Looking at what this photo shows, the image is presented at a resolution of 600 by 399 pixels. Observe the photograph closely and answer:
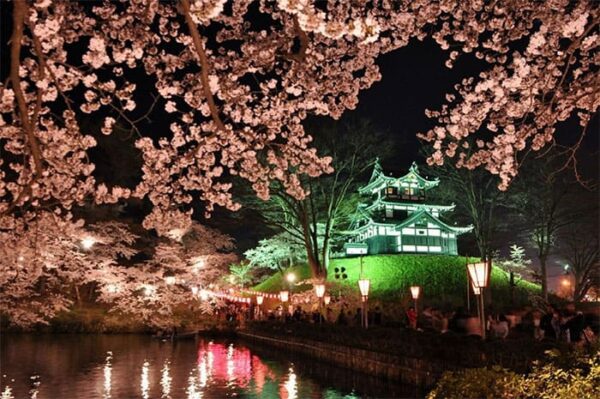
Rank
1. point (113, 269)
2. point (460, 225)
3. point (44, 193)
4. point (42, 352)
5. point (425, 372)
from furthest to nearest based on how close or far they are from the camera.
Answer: point (460, 225)
point (113, 269)
point (42, 352)
point (425, 372)
point (44, 193)

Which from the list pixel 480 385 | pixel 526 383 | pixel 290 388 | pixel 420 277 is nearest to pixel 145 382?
pixel 290 388

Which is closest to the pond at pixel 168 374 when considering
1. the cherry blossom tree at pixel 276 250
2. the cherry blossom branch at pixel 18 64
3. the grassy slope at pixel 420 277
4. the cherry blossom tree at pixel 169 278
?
the cherry blossom tree at pixel 169 278

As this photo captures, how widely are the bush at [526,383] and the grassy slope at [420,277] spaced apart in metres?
28.3

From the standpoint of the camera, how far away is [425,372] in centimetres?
1331

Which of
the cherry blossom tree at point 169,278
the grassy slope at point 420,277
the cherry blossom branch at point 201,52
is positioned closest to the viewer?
the cherry blossom branch at point 201,52

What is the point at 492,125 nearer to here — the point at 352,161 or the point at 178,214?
the point at 178,214

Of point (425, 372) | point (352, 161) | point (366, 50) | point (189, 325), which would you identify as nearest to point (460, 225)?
point (352, 161)

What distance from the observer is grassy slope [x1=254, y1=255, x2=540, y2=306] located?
36281 millimetres

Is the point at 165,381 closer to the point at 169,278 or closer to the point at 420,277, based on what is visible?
the point at 169,278

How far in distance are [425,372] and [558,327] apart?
11.1 ft

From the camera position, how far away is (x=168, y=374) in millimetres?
16562

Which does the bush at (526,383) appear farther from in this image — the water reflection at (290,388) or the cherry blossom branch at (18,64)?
Answer: the water reflection at (290,388)

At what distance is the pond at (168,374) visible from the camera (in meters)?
13.4

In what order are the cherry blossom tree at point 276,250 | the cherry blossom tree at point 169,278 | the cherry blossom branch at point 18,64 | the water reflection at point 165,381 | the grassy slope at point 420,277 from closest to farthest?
the cherry blossom branch at point 18,64 < the water reflection at point 165,381 < the cherry blossom tree at point 169,278 < the grassy slope at point 420,277 < the cherry blossom tree at point 276,250
